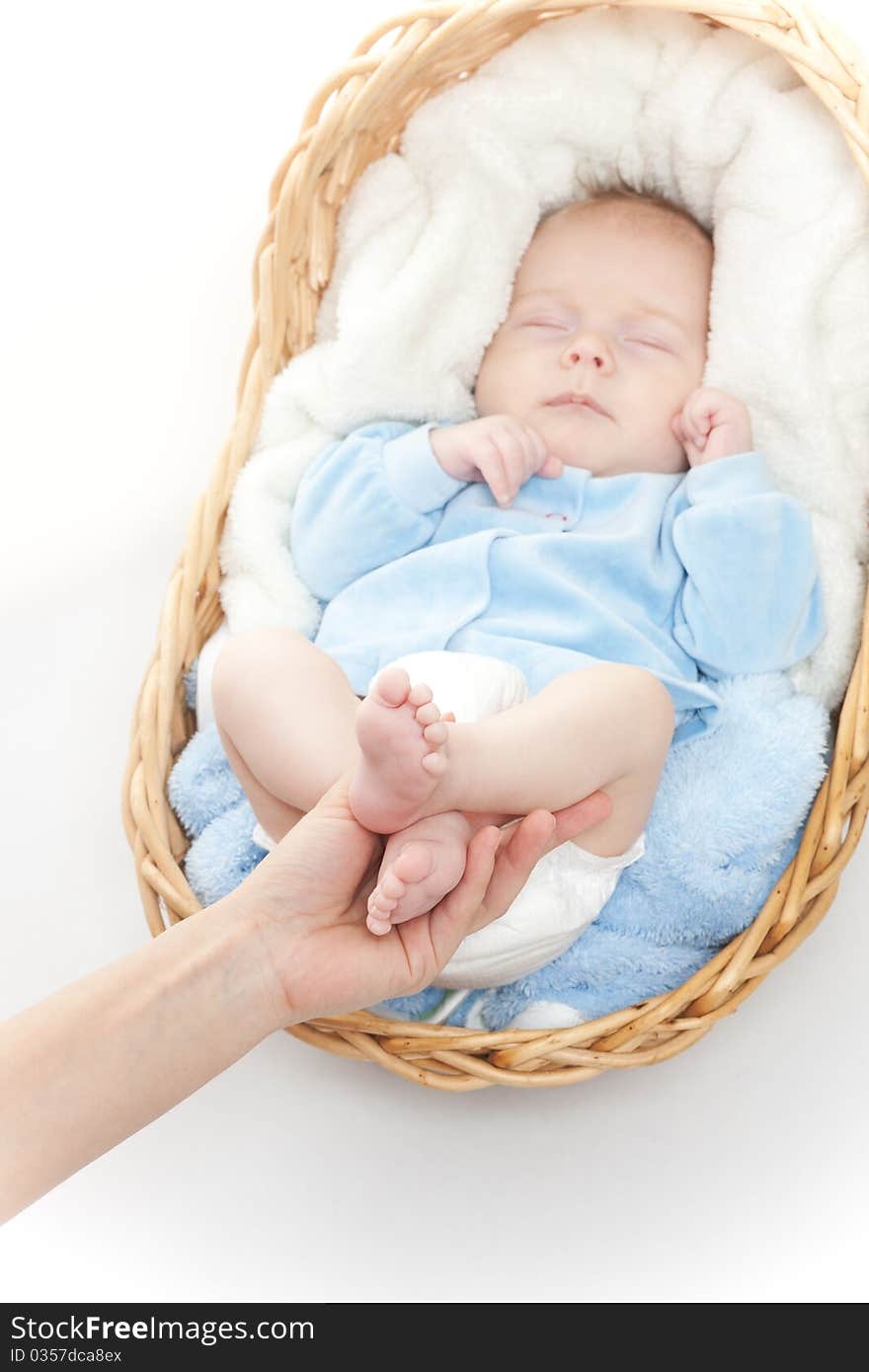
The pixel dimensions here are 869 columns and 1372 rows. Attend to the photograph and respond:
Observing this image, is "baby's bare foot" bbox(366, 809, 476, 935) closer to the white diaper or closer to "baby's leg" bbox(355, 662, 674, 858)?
"baby's leg" bbox(355, 662, 674, 858)

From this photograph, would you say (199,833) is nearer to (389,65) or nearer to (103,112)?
(389,65)

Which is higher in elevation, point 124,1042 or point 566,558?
point 566,558

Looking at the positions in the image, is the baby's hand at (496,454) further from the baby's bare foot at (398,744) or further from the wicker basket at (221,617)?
the baby's bare foot at (398,744)

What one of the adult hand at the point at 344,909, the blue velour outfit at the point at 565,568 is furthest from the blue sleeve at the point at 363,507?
the adult hand at the point at 344,909

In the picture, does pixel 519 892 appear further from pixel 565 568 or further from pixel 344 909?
pixel 565 568

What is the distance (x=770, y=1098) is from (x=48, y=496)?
1.32 meters

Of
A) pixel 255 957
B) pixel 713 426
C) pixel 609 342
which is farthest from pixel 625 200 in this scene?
pixel 255 957

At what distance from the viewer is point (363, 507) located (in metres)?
1.90

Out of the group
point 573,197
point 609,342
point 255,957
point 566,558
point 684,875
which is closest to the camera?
point 255,957

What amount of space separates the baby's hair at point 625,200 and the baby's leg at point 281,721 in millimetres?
821

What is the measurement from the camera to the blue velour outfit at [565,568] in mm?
1761

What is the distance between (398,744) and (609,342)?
0.90 metres

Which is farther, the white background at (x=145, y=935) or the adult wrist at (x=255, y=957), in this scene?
the white background at (x=145, y=935)

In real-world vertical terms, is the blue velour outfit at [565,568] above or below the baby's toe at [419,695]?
above
